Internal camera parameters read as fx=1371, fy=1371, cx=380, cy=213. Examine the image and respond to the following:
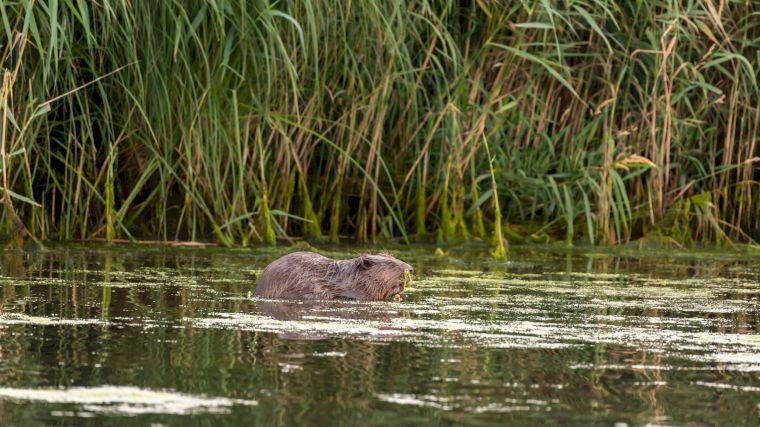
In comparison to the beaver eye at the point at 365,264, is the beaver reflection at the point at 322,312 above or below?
below

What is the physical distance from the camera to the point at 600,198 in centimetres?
901

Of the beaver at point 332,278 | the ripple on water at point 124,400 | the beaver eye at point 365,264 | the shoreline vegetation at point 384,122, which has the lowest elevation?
the ripple on water at point 124,400

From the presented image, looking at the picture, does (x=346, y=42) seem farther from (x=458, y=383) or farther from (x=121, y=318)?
(x=458, y=383)

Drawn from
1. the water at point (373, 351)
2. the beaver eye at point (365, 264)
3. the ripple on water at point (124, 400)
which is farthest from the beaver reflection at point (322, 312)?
the ripple on water at point (124, 400)

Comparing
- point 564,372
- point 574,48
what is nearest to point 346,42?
point 574,48

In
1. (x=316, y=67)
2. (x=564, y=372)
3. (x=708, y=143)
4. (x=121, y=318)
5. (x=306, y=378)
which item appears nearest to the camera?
(x=306, y=378)

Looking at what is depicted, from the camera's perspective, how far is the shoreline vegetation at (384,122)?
7871mm

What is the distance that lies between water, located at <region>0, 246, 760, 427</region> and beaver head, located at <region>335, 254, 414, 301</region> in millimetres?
120

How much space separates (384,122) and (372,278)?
3.03 metres

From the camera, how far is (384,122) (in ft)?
29.9

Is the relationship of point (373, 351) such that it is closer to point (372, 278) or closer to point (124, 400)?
point (124, 400)

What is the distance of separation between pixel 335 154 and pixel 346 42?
38.9 inches

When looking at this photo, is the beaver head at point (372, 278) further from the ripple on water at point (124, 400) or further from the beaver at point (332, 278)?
the ripple on water at point (124, 400)

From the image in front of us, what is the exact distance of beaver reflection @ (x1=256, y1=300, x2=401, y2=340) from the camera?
4988mm
